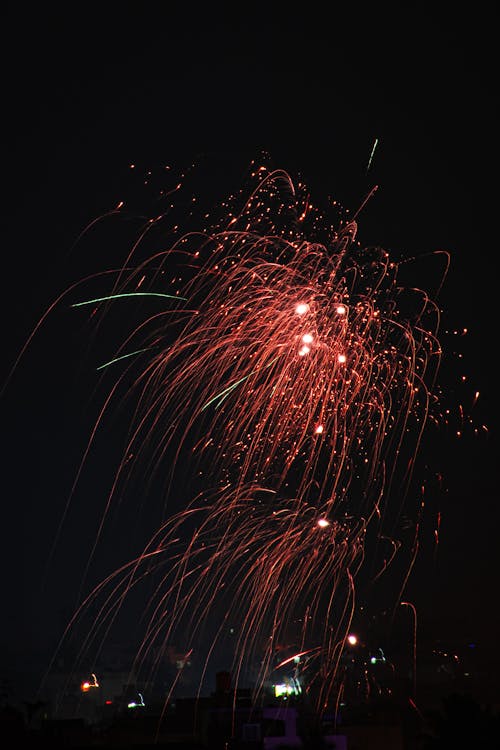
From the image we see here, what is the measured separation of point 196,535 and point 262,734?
12450 millimetres

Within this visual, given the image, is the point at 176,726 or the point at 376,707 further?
the point at 376,707

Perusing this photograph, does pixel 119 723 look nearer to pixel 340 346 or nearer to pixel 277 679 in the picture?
pixel 340 346

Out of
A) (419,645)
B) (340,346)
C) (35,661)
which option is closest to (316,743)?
(340,346)

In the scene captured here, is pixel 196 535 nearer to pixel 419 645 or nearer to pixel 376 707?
pixel 376 707

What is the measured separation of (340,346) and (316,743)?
39.9 ft

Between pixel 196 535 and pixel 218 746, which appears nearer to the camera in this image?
pixel 196 535

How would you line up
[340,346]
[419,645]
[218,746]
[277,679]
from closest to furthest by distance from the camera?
[340,346] → [218,746] → [419,645] → [277,679]

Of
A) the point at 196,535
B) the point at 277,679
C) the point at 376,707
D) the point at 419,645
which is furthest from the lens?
the point at 277,679

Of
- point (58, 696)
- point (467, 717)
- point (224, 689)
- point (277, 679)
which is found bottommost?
point (467, 717)

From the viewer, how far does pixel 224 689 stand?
3922 centimetres

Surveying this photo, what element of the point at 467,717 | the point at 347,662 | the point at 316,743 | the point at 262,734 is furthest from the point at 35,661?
the point at 467,717

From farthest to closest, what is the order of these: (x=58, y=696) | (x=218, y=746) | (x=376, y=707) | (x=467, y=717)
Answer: (x=58, y=696) → (x=376, y=707) → (x=218, y=746) → (x=467, y=717)

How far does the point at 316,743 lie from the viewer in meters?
27.3

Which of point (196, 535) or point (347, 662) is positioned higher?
point (347, 662)
